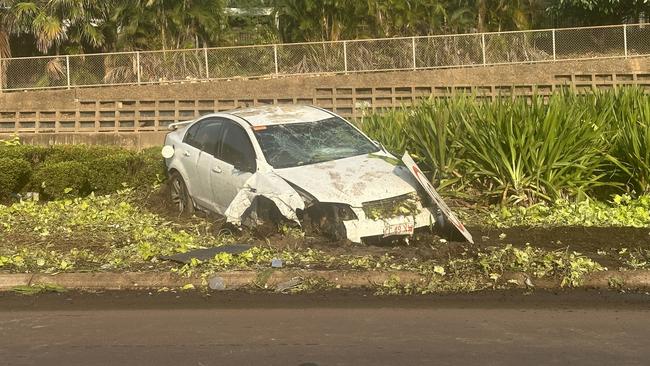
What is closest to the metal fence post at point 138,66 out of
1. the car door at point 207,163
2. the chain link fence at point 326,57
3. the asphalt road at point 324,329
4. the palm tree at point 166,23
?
the chain link fence at point 326,57

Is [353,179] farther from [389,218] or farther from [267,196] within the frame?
[267,196]

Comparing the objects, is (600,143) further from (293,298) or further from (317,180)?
(293,298)

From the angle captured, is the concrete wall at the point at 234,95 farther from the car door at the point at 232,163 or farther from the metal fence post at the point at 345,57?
the car door at the point at 232,163

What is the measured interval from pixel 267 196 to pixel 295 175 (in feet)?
1.23

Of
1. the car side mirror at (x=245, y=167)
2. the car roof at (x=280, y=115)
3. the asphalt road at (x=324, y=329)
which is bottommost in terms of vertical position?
the asphalt road at (x=324, y=329)

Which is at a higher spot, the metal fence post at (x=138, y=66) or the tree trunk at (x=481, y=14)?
the tree trunk at (x=481, y=14)

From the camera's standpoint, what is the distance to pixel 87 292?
27.1 ft

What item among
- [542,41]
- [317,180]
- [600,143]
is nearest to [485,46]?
[542,41]

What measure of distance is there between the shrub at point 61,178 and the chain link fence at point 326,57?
15.3 metres

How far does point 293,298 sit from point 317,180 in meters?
1.93

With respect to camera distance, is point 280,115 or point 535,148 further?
point 280,115

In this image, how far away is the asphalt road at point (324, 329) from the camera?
6133 mm

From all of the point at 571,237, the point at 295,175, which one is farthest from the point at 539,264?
the point at 295,175

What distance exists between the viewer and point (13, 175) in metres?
13.2
